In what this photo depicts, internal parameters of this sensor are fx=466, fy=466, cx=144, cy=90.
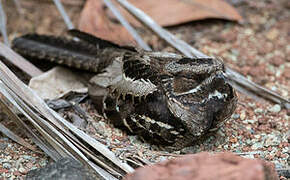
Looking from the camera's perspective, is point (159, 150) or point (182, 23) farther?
point (182, 23)

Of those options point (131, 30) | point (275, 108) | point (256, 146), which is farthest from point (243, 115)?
point (131, 30)

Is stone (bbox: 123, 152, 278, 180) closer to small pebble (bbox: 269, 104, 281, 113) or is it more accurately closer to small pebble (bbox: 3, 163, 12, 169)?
small pebble (bbox: 3, 163, 12, 169)

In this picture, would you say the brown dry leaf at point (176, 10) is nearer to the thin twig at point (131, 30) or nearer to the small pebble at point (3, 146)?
the thin twig at point (131, 30)

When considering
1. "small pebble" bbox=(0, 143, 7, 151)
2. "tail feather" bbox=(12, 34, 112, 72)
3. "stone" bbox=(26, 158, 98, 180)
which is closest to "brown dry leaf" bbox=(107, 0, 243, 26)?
"tail feather" bbox=(12, 34, 112, 72)

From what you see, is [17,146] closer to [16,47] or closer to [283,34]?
→ [16,47]

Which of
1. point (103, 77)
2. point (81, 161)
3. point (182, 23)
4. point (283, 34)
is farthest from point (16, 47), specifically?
point (283, 34)
